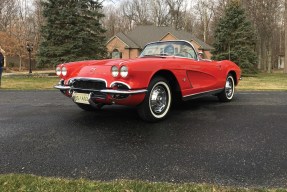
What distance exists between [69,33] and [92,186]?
21041mm

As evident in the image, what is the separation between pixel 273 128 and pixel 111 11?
69.3 m

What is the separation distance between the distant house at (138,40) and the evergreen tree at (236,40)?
15.5 metres

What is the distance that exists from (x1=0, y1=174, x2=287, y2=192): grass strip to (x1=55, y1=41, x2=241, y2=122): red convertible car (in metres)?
2.03

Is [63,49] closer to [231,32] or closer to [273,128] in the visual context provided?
[231,32]

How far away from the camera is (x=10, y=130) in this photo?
4.62 m

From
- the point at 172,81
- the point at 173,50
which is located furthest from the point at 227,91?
the point at 172,81

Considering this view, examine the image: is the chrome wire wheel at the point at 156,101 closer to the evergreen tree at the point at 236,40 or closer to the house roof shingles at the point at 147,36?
the evergreen tree at the point at 236,40

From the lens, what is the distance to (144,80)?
15.6 feet

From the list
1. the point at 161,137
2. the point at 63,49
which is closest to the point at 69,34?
the point at 63,49

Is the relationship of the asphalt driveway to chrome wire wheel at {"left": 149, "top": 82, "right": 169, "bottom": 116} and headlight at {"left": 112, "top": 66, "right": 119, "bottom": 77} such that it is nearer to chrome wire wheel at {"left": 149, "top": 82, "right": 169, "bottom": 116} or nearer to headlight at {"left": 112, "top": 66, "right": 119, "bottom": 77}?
chrome wire wheel at {"left": 149, "top": 82, "right": 169, "bottom": 116}

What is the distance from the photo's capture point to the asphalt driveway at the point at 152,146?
2939 millimetres

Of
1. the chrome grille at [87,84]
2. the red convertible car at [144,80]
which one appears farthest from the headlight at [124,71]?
the chrome grille at [87,84]

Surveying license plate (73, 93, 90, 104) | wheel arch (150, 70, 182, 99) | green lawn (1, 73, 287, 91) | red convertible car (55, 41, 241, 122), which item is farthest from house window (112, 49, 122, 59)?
license plate (73, 93, 90, 104)

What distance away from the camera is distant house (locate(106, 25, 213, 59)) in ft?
134
